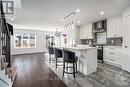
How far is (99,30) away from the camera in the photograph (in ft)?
22.9

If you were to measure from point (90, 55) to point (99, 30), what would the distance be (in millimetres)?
3361

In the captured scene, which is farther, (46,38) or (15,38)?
(46,38)

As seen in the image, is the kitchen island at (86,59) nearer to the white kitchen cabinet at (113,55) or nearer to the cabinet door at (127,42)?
the cabinet door at (127,42)

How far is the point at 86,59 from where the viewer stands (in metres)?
3.99

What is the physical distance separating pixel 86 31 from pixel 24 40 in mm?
6673

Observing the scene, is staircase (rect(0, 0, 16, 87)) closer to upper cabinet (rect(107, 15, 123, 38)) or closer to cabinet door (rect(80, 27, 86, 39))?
upper cabinet (rect(107, 15, 123, 38))

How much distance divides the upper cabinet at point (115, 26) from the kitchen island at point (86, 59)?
7.24ft

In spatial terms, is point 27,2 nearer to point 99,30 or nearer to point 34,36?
point 99,30

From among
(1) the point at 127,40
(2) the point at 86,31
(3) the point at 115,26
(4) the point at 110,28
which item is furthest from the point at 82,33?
(1) the point at 127,40

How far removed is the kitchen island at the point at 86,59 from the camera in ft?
13.1

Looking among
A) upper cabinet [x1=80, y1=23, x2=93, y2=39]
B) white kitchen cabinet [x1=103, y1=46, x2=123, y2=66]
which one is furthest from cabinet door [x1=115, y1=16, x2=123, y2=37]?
upper cabinet [x1=80, y1=23, x2=93, y2=39]

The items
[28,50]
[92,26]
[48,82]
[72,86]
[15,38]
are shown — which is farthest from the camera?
[28,50]

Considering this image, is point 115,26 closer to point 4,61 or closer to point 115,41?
point 115,41

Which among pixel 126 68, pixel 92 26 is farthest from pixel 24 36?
pixel 126 68
